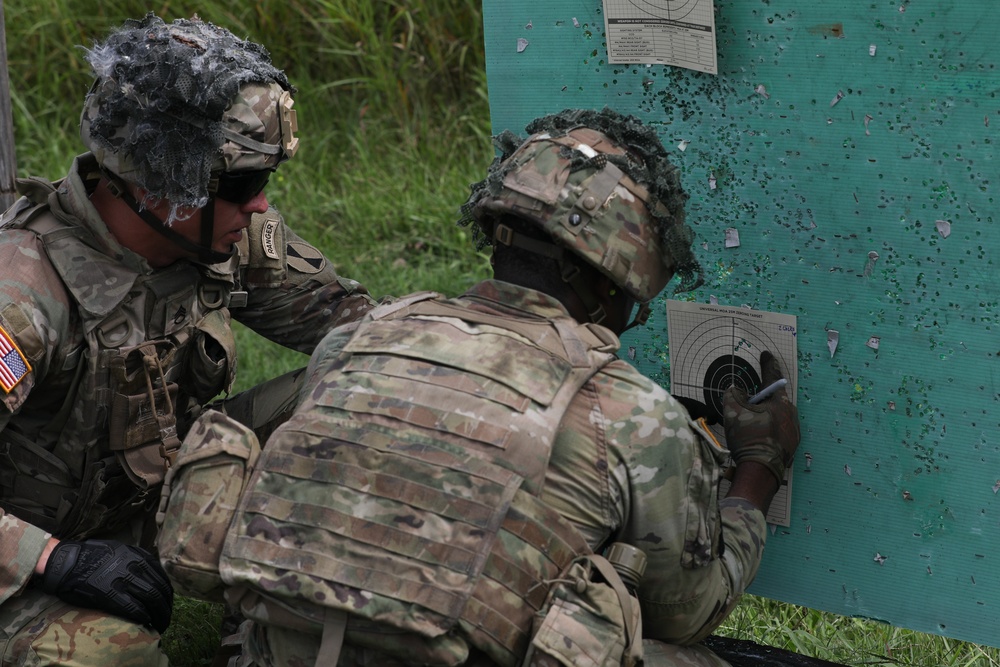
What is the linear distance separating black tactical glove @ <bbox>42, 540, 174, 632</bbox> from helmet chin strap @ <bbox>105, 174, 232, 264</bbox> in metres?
0.74

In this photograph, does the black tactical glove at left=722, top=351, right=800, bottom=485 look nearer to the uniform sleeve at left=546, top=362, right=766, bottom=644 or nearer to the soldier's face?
the uniform sleeve at left=546, top=362, right=766, bottom=644

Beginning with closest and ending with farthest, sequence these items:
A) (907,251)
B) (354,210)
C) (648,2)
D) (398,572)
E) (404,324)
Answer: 1. (398,572)
2. (404,324)
3. (907,251)
4. (648,2)
5. (354,210)

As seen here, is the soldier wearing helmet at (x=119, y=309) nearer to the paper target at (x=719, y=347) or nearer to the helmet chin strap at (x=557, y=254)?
the helmet chin strap at (x=557, y=254)

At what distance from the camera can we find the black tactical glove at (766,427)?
2.84 metres

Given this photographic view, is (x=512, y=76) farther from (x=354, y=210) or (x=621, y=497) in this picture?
(x=354, y=210)

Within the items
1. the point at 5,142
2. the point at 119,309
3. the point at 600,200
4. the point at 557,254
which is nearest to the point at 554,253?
the point at 557,254

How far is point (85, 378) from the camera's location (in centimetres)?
285

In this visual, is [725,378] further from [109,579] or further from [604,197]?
[109,579]

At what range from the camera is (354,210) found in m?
5.45

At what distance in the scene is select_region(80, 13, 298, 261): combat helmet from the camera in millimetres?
2723

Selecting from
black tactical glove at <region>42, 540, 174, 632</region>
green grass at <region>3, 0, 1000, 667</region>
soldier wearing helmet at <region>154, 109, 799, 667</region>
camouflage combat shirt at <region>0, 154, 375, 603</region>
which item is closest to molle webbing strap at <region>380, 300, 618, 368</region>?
soldier wearing helmet at <region>154, 109, 799, 667</region>

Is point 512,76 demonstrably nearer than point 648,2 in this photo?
No

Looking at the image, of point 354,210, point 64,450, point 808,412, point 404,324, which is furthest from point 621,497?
point 354,210

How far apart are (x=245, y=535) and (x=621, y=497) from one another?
2.31ft
